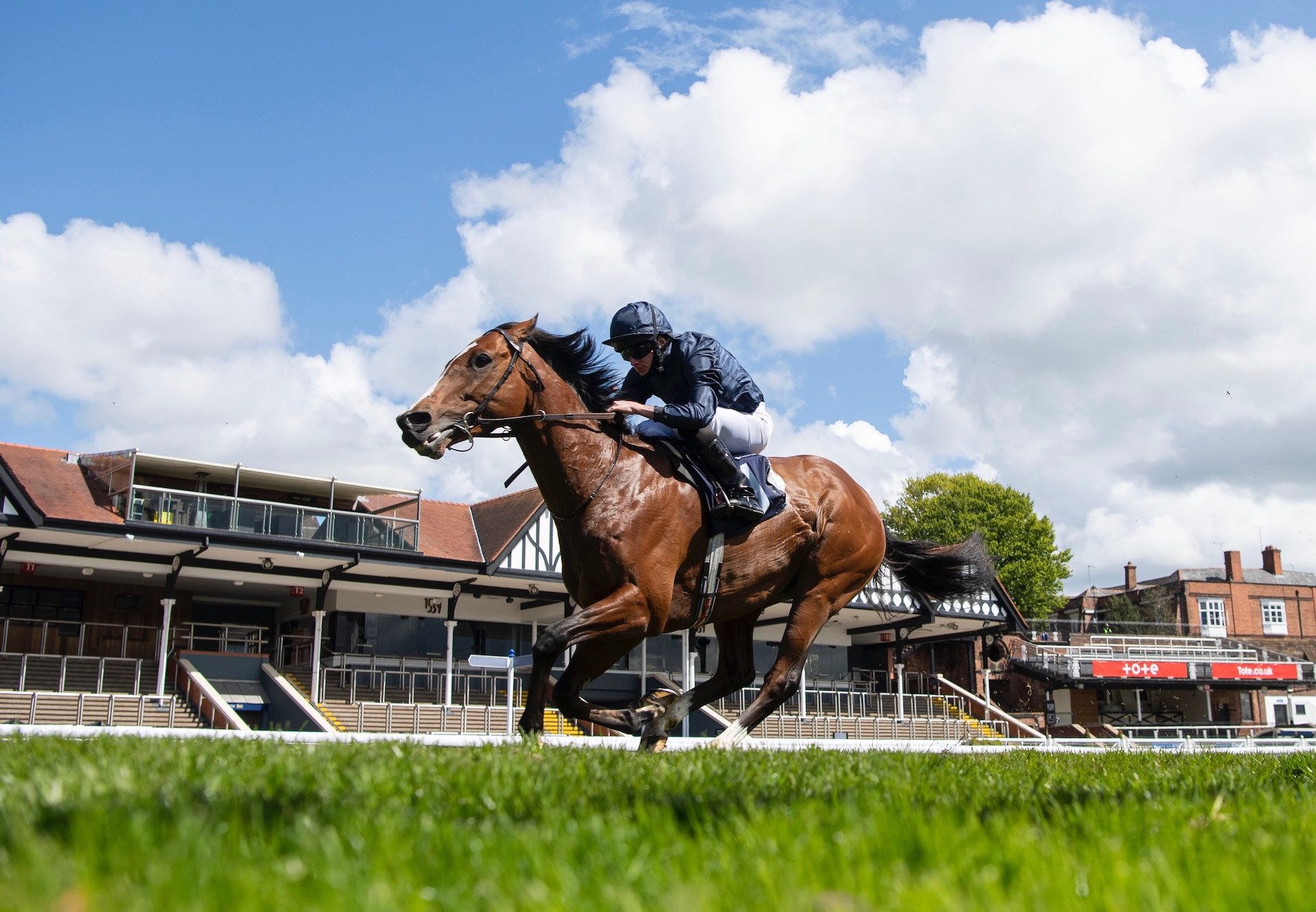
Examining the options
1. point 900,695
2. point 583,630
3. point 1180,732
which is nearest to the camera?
point 583,630

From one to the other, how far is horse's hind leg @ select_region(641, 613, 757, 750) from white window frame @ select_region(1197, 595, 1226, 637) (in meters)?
65.0

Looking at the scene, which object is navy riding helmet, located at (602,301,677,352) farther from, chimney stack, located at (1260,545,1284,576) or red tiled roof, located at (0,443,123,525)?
chimney stack, located at (1260,545,1284,576)

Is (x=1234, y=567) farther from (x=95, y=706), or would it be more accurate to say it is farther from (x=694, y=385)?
(x=694, y=385)

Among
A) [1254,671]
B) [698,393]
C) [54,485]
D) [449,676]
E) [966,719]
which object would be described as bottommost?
[966,719]

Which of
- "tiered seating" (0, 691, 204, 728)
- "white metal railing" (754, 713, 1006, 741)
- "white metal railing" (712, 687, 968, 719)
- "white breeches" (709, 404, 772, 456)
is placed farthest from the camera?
"white metal railing" (712, 687, 968, 719)

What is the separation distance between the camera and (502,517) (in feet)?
105

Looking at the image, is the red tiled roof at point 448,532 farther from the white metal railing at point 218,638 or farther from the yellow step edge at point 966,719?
the yellow step edge at point 966,719

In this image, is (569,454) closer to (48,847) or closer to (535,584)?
(48,847)

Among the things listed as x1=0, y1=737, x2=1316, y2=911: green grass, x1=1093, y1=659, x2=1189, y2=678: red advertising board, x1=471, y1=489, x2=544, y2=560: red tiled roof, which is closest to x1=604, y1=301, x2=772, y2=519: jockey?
x1=0, y1=737, x2=1316, y2=911: green grass

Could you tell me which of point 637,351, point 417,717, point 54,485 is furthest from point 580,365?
point 54,485

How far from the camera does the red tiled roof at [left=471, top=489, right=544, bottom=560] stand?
2973 centimetres

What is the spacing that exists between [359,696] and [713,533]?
868 inches

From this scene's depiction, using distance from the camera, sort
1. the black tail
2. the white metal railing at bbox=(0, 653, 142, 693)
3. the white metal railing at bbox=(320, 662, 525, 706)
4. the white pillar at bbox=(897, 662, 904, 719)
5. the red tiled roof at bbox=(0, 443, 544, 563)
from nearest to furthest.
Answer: the black tail, the white metal railing at bbox=(0, 653, 142, 693), the red tiled roof at bbox=(0, 443, 544, 563), the white metal railing at bbox=(320, 662, 525, 706), the white pillar at bbox=(897, 662, 904, 719)

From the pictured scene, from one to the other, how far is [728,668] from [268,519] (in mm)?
21340
